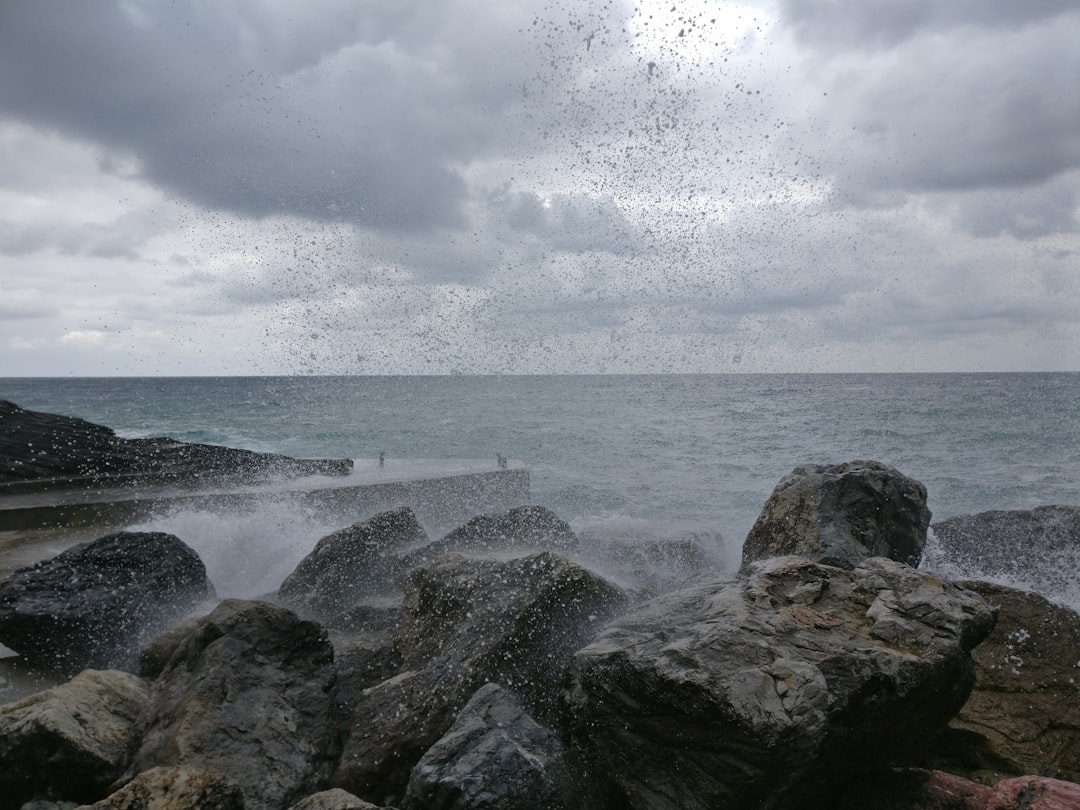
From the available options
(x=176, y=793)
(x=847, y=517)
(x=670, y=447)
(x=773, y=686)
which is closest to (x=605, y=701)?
(x=773, y=686)

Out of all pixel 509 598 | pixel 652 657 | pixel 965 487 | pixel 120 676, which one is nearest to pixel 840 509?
pixel 509 598

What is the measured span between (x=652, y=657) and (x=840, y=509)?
313 cm

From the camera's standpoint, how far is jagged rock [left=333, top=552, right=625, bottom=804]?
3826 millimetres

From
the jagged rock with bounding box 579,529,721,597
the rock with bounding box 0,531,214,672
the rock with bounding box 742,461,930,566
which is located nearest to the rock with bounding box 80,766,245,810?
the rock with bounding box 0,531,214,672

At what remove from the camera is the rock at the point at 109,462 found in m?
11.8

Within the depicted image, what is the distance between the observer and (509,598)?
4.41 metres

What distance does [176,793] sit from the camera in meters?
2.87

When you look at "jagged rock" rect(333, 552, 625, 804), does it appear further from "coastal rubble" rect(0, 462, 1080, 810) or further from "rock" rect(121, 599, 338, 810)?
"rock" rect(121, 599, 338, 810)

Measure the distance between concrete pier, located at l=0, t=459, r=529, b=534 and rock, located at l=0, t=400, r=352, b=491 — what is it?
1.48 feet

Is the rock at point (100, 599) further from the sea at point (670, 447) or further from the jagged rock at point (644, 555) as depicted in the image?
the jagged rock at point (644, 555)

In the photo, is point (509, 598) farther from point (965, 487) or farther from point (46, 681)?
point (965, 487)

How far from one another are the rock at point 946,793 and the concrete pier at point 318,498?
8.19 metres

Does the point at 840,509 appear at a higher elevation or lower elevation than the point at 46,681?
higher

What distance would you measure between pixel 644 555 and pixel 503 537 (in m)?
1.78
